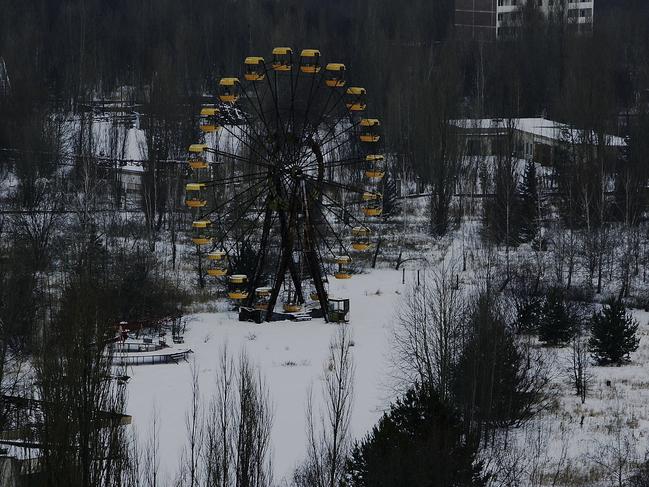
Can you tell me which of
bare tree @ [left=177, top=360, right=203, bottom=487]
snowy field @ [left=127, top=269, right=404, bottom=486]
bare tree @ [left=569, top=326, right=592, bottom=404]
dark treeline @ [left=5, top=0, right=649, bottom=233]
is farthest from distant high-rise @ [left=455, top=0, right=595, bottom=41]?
bare tree @ [left=177, top=360, right=203, bottom=487]

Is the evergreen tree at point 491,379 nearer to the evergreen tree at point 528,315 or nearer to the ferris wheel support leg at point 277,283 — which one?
the evergreen tree at point 528,315

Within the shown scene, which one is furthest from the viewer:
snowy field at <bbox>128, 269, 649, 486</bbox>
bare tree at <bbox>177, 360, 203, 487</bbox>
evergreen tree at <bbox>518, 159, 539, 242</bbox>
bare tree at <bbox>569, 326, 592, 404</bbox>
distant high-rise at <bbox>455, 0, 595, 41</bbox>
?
distant high-rise at <bbox>455, 0, 595, 41</bbox>

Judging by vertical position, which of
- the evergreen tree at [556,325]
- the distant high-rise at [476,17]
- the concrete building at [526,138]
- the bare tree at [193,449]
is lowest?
the bare tree at [193,449]

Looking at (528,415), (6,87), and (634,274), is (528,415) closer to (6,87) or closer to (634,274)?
(634,274)

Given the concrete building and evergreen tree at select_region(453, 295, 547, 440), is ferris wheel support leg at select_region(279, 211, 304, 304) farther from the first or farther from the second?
the concrete building

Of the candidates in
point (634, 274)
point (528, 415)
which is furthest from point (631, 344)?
point (634, 274)

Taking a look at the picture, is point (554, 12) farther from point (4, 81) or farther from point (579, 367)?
point (579, 367)

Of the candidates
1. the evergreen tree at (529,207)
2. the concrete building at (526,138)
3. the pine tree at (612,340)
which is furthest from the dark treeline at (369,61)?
the pine tree at (612,340)
